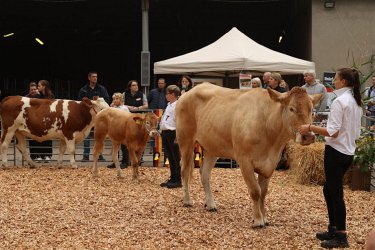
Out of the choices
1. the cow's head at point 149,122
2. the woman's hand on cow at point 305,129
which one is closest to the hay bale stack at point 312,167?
the cow's head at point 149,122

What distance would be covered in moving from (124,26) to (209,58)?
50.3ft

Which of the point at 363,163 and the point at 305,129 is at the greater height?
the point at 305,129

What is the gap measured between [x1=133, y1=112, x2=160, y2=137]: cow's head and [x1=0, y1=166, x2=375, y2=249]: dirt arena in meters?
0.91

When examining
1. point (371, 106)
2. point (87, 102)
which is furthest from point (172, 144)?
point (371, 106)

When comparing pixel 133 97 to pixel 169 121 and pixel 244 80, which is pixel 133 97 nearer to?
pixel 244 80

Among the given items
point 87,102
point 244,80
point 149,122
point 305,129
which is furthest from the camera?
point 87,102

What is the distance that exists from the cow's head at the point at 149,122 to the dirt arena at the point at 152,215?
35.9 inches

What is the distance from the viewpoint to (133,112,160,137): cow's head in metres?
10.6

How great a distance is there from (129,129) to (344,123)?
18.1 ft

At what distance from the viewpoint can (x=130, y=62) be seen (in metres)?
35.1

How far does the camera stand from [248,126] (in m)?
7.02

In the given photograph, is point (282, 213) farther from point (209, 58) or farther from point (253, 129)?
point (209, 58)

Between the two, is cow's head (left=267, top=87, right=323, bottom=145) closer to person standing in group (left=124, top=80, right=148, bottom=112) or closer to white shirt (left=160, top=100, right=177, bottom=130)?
white shirt (left=160, top=100, right=177, bottom=130)

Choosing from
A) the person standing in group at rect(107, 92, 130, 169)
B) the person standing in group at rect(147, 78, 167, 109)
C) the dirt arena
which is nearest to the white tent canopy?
the person standing in group at rect(147, 78, 167, 109)
